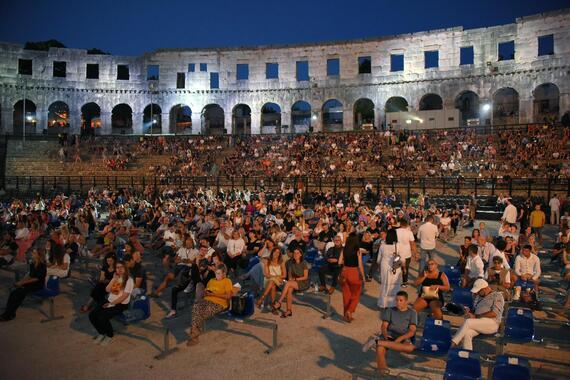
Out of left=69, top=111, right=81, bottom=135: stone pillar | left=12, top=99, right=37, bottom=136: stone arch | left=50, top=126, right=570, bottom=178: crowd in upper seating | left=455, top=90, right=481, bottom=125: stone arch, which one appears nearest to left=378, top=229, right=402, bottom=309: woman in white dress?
left=50, top=126, right=570, bottom=178: crowd in upper seating

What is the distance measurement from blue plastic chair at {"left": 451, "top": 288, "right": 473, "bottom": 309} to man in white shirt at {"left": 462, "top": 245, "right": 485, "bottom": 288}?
3.34 ft

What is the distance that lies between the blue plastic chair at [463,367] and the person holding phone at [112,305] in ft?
19.4

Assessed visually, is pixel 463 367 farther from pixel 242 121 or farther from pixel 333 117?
pixel 333 117

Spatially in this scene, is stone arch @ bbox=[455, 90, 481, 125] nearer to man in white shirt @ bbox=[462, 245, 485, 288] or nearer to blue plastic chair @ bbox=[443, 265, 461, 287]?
blue plastic chair @ bbox=[443, 265, 461, 287]

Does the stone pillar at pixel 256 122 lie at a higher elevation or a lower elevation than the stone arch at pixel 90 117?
lower

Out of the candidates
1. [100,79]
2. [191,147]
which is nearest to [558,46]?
[191,147]

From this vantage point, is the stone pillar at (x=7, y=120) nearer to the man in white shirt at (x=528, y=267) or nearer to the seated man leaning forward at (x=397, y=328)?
the man in white shirt at (x=528, y=267)

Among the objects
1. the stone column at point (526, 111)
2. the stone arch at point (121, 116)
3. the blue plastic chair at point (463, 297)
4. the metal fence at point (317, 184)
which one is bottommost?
the blue plastic chair at point (463, 297)

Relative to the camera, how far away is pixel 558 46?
1495 inches

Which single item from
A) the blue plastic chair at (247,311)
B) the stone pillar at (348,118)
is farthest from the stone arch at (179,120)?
the blue plastic chair at (247,311)

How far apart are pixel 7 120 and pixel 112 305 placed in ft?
148

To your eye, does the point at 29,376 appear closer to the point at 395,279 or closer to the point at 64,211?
the point at 395,279

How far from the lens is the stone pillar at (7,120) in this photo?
46.3 m

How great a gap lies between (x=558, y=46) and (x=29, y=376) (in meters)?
42.2
